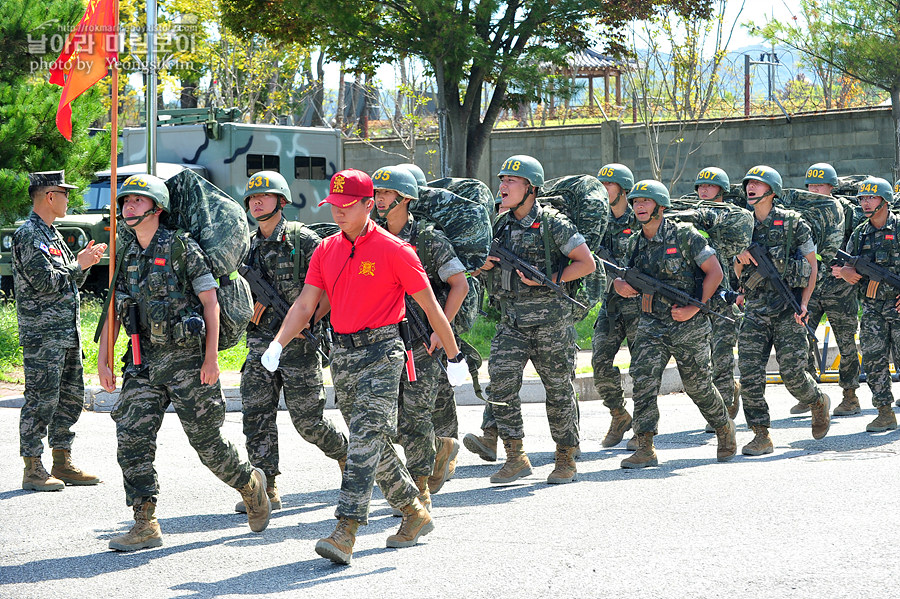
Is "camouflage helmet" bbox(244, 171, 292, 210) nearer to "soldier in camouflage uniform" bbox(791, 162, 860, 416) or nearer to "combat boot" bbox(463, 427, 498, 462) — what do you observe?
"combat boot" bbox(463, 427, 498, 462)

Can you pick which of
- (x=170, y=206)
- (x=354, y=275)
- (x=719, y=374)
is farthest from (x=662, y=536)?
(x=719, y=374)

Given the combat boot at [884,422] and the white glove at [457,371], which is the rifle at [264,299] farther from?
the combat boot at [884,422]

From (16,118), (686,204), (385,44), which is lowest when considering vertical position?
(686,204)

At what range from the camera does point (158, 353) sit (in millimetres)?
5566

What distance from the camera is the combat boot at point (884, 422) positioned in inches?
349

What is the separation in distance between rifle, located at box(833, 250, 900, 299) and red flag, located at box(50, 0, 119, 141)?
637cm

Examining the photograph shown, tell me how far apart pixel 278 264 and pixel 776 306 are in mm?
4047

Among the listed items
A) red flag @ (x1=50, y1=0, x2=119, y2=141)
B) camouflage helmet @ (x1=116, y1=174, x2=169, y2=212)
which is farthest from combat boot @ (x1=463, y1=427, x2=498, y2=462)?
red flag @ (x1=50, y1=0, x2=119, y2=141)

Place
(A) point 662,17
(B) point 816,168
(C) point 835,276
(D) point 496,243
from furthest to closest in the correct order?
(A) point 662,17 → (B) point 816,168 → (C) point 835,276 → (D) point 496,243

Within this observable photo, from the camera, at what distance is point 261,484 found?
597cm

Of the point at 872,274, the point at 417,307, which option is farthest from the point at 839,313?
the point at 417,307

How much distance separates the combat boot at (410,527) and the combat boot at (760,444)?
10.9 ft

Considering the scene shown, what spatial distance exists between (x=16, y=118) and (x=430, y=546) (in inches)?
411

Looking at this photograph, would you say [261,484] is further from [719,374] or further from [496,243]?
[719,374]
